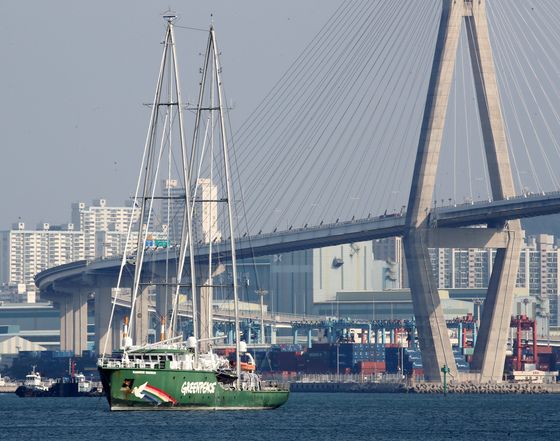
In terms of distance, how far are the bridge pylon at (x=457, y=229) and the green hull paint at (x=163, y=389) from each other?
34691mm

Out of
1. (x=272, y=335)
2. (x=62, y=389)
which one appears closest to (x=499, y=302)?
(x=62, y=389)

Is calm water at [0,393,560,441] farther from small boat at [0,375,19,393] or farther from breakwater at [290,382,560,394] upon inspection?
small boat at [0,375,19,393]

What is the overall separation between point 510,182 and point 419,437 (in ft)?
123

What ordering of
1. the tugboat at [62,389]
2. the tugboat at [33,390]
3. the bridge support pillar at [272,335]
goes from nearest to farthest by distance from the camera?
the tugboat at [62,389] → the tugboat at [33,390] → the bridge support pillar at [272,335]

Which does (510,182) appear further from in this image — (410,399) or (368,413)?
(368,413)

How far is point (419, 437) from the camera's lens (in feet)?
184

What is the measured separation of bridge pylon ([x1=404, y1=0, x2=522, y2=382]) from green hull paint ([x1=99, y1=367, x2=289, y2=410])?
114 feet

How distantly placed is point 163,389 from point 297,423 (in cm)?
658

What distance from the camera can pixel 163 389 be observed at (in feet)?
187

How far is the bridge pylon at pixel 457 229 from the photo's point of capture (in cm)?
9000

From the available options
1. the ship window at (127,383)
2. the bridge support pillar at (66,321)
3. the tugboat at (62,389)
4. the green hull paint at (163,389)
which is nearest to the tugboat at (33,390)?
the tugboat at (62,389)

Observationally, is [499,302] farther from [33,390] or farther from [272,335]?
[272,335]

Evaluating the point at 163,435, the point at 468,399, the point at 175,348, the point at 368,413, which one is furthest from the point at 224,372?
the point at 468,399

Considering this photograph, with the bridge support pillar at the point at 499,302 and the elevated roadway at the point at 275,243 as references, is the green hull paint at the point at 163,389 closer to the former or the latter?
the elevated roadway at the point at 275,243
